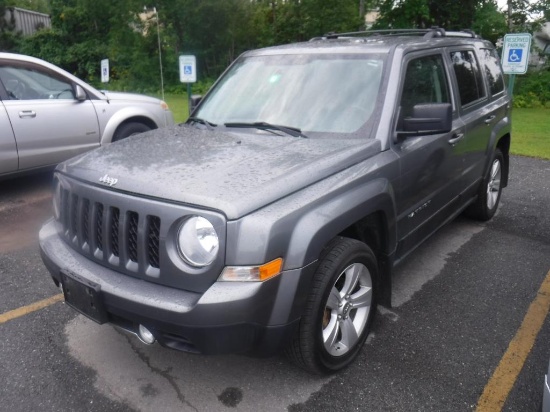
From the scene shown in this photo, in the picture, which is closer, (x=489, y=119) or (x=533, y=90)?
(x=489, y=119)

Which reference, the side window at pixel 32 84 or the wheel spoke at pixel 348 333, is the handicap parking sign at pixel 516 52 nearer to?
the side window at pixel 32 84

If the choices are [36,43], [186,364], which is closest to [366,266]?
[186,364]

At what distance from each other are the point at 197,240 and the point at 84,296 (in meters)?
0.71

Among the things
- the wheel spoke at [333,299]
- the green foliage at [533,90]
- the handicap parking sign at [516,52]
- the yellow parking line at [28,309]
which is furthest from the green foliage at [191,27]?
the wheel spoke at [333,299]

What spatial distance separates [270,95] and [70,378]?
2200 mm

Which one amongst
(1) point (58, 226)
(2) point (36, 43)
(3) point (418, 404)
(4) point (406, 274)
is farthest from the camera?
(2) point (36, 43)

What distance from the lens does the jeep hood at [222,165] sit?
2357 millimetres

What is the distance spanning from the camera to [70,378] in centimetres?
285

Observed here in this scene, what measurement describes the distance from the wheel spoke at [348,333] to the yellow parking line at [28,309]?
2185mm

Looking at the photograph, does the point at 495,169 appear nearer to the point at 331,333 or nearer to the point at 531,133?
the point at 331,333

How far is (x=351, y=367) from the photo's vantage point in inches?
116

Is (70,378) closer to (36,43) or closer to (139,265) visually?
(139,265)

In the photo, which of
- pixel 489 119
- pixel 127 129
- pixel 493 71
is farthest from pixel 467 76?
pixel 127 129

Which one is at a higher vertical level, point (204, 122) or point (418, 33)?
point (418, 33)
